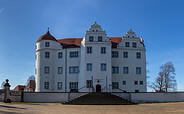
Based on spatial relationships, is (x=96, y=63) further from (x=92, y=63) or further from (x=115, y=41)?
(x=115, y=41)

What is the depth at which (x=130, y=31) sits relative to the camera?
137 ft

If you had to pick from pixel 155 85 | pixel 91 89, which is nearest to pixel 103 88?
pixel 91 89

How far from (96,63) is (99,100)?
407 inches

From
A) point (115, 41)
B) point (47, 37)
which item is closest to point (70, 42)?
point (47, 37)

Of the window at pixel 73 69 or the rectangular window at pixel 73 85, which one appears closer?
the rectangular window at pixel 73 85

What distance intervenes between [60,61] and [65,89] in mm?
5384

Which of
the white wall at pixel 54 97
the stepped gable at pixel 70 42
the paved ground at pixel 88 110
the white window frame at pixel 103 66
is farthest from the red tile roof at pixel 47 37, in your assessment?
the paved ground at pixel 88 110

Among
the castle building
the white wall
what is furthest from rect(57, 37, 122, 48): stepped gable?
the white wall

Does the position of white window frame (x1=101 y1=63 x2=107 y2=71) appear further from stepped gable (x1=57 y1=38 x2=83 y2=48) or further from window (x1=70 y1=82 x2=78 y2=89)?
stepped gable (x1=57 y1=38 x2=83 y2=48)

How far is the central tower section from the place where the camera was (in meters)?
37.2

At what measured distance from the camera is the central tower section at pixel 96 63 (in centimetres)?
3722

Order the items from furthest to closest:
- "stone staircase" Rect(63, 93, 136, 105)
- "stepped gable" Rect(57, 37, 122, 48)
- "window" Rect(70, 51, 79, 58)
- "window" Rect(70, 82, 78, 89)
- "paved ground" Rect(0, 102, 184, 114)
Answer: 1. "stepped gable" Rect(57, 37, 122, 48)
2. "window" Rect(70, 51, 79, 58)
3. "window" Rect(70, 82, 78, 89)
4. "stone staircase" Rect(63, 93, 136, 105)
5. "paved ground" Rect(0, 102, 184, 114)

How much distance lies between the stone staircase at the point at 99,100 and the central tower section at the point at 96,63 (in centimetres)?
646

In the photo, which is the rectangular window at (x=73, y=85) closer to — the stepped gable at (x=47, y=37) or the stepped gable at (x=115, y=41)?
the stepped gable at (x=47, y=37)
